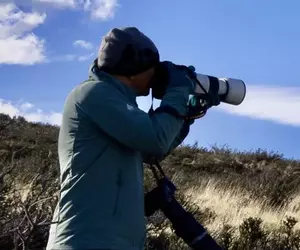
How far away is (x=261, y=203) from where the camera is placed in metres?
14.8

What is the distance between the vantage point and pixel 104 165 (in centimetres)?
314

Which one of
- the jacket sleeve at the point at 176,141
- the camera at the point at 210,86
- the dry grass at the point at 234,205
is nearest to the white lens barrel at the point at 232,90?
the camera at the point at 210,86

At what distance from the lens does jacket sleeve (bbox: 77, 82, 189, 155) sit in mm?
3137

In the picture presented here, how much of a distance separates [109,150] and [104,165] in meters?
0.07

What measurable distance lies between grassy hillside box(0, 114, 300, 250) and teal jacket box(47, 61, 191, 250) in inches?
54.7

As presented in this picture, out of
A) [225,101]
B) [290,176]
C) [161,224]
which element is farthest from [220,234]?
[290,176]

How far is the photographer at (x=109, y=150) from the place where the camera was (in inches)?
122

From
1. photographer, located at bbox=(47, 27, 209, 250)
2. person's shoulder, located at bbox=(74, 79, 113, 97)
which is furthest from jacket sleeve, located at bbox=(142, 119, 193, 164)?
person's shoulder, located at bbox=(74, 79, 113, 97)

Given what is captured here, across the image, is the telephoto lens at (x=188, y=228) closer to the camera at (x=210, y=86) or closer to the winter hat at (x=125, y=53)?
the camera at (x=210, y=86)

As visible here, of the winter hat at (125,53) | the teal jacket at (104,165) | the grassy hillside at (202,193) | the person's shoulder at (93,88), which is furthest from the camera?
the grassy hillside at (202,193)

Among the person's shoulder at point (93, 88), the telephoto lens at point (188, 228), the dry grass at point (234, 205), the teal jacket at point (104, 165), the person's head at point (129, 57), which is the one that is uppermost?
the dry grass at point (234, 205)

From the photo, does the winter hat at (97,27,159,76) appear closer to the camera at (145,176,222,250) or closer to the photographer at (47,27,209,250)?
the photographer at (47,27,209,250)

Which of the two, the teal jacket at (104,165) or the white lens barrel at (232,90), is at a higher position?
the white lens barrel at (232,90)

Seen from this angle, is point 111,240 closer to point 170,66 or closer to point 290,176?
point 170,66
